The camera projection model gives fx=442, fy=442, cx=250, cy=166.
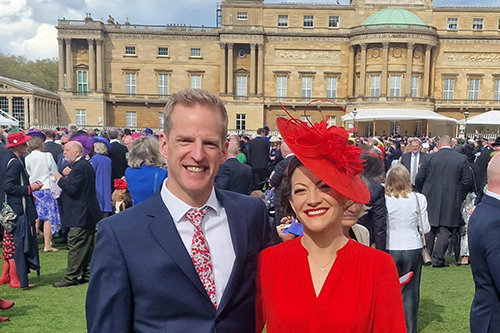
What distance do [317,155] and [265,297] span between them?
2.43ft

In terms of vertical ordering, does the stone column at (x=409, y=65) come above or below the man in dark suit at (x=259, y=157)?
above

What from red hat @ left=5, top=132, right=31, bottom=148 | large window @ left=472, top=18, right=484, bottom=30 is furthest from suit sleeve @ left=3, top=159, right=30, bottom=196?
large window @ left=472, top=18, right=484, bottom=30

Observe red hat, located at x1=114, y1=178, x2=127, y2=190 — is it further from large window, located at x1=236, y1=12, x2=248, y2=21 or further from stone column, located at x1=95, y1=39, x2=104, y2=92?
large window, located at x1=236, y1=12, x2=248, y2=21

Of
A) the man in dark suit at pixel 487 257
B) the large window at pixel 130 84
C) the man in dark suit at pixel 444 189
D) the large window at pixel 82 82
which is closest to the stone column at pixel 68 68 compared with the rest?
the large window at pixel 82 82

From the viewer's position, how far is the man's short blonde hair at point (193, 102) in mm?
2066

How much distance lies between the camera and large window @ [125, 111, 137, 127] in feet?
156

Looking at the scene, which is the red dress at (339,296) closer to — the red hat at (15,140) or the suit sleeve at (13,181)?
the suit sleeve at (13,181)

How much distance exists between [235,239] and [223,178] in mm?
5457

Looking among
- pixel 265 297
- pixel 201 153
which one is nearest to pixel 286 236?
pixel 265 297

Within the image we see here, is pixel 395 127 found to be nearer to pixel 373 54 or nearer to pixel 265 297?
pixel 373 54

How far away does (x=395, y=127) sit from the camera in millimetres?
45094

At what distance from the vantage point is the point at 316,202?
210cm

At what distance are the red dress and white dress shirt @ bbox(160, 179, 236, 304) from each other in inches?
8.5

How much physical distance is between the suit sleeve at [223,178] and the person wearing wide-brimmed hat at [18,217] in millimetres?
2803
